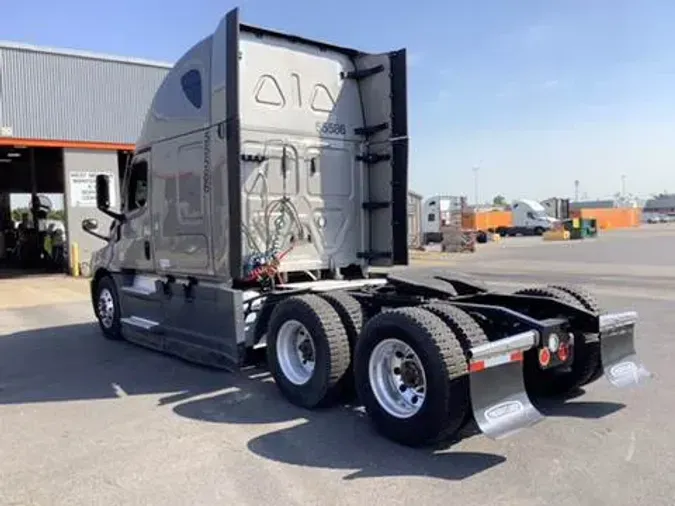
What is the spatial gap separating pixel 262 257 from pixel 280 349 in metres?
1.15

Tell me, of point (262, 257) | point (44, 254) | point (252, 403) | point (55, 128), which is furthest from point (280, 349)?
point (44, 254)

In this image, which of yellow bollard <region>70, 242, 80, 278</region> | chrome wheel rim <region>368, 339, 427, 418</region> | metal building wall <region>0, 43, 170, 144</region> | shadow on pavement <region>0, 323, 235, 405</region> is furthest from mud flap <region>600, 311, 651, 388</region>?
metal building wall <region>0, 43, 170, 144</region>

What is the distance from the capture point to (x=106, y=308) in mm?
9383

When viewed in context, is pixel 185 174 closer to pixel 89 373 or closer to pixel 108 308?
pixel 89 373

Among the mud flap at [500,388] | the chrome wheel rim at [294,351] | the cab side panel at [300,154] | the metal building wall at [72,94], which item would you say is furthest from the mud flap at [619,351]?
the metal building wall at [72,94]

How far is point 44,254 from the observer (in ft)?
83.1

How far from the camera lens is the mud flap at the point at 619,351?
5207 millimetres

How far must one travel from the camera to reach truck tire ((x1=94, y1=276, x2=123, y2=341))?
9.07 metres

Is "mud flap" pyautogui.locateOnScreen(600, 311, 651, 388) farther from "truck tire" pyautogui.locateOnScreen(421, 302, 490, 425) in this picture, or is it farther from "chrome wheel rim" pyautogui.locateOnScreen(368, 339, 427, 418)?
"chrome wheel rim" pyautogui.locateOnScreen(368, 339, 427, 418)

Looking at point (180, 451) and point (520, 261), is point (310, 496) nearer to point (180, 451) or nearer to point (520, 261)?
point (180, 451)

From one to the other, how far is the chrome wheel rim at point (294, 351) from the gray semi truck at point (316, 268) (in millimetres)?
13

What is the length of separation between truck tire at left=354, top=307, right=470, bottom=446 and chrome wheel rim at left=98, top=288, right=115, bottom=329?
5348mm

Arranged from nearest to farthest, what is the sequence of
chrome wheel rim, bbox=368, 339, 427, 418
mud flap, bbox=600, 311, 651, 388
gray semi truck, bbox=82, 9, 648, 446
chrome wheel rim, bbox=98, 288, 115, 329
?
1. gray semi truck, bbox=82, 9, 648, 446
2. chrome wheel rim, bbox=368, 339, 427, 418
3. mud flap, bbox=600, 311, 651, 388
4. chrome wheel rim, bbox=98, 288, 115, 329

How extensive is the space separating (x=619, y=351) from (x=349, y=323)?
2.30m
